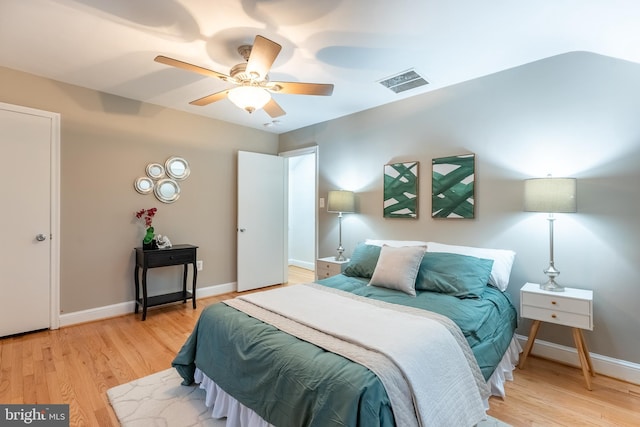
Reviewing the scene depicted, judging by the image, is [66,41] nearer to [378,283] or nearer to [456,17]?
[456,17]

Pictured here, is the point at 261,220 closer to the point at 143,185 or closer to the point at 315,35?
the point at 143,185

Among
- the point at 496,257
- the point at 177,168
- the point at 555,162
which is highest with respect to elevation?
the point at 177,168

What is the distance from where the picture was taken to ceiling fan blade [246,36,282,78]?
1752 mm

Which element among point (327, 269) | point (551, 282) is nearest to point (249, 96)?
point (327, 269)

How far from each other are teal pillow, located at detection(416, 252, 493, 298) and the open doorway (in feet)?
13.0

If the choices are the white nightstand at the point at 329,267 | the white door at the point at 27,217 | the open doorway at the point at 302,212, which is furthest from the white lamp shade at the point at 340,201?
the white door at the point at 27,217

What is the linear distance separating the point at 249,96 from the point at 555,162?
2505mm

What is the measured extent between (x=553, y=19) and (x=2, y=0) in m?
3.46

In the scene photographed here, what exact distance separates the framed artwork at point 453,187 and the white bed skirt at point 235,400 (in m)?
1.22

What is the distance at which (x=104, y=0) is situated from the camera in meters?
1.86

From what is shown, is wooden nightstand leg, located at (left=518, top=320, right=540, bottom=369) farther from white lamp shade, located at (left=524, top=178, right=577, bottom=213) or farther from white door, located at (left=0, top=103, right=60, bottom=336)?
white door, located at (left=0, top=103, right=60, bottom=336)

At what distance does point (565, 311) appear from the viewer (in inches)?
87.6

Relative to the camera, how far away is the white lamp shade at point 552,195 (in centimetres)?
223

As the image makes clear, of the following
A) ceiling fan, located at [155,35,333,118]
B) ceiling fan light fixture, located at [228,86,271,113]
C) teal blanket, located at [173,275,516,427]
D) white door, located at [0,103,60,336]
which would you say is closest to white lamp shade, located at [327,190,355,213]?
teal blanket, located at [173,275,516,427]
